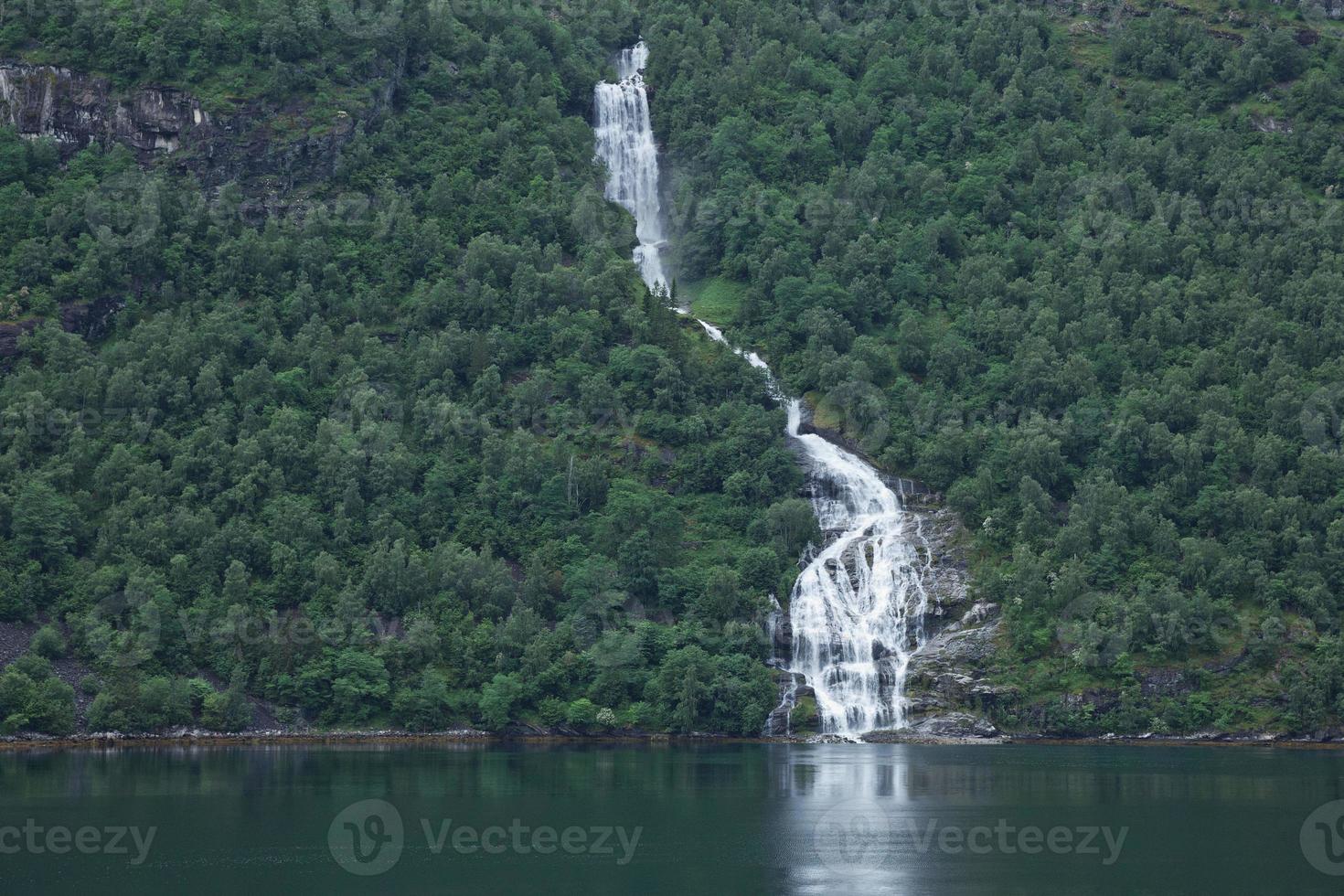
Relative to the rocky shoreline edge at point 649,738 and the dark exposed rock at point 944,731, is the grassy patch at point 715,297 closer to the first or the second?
the dark exposed rock at point 944,731

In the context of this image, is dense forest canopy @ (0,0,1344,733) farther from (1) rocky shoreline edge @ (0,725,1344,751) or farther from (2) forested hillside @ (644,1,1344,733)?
(1) rocky shoreline edge @ (0,725,1344,751)

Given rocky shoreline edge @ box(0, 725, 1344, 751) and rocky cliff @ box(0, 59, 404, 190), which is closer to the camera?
rocky shoreline edge @ box(0, 725, 1344, 751)

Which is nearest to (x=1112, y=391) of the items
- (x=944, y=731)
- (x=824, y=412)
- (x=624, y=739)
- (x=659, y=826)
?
(x=824, y=412)

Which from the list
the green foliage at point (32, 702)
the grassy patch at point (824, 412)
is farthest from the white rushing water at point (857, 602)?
the green foliage at point (32, 702)

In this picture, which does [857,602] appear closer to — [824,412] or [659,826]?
[824,412]

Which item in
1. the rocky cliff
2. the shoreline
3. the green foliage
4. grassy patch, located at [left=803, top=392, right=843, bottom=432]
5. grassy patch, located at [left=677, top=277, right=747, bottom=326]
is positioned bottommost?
the shoreline

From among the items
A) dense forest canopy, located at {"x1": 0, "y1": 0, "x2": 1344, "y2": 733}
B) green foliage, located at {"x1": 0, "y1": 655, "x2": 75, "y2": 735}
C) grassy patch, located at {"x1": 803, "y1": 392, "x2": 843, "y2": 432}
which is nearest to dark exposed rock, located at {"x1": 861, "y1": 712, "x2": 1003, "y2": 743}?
dense forest canopy, located at {"x1": 0, "y1": 0, "x2": 1344, "y2": 733}
